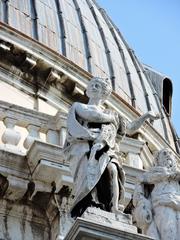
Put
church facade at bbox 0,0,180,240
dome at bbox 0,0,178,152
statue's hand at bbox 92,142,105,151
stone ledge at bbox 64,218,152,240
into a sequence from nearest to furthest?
stone ledge at bbox 64,218,152,240 < statue's hand at bbox 92,142,105,151 < church facade at bbox 0,0,180,240 < dome at bbox 0,0,178,152

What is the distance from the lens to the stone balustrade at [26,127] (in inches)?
720

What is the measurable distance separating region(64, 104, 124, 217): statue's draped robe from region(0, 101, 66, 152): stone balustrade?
2.47 m

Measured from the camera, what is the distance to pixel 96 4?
27.0 meters

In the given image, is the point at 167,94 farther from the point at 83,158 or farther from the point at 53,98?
the point at 83,158

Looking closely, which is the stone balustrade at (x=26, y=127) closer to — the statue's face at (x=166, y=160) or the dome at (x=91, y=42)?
the statue's face at (x=166, y=160)

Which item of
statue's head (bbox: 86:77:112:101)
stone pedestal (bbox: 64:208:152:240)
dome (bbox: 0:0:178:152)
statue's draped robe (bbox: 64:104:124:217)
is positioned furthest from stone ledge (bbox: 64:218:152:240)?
dome (bbox: 0:0:178:152)

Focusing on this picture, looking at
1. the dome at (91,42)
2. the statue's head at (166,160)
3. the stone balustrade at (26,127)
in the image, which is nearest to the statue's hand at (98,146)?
the statue's head at (166,160)

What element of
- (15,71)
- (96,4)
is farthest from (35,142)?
(96,4)

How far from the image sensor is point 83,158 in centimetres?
1530

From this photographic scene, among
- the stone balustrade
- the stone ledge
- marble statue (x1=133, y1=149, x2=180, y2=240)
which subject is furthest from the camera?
the stone balustrade

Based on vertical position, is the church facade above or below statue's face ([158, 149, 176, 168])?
above

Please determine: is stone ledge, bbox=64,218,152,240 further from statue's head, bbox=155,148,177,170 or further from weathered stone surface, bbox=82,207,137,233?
statue's head, bbox=155,148,177,170

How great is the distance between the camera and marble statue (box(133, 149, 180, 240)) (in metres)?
15.2

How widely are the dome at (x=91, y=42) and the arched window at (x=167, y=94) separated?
43 centimetres
